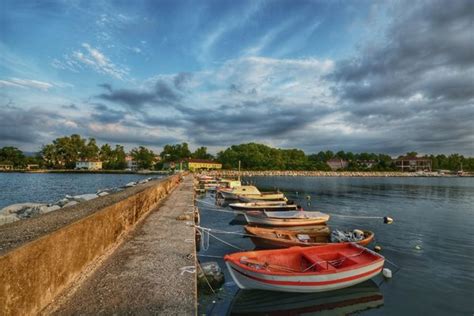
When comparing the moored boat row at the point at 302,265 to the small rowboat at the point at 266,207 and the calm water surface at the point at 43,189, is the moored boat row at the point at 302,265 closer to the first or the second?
the small rowboat at the point at 266,207

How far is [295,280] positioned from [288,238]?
17.3 feet

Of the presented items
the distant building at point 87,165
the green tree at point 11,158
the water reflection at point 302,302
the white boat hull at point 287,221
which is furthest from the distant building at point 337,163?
the water reflection at point 302,302

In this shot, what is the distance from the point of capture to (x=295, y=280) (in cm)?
809

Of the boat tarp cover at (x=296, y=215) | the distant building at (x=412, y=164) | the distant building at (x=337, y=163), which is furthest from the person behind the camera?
the distant building at (x=337, y=163)

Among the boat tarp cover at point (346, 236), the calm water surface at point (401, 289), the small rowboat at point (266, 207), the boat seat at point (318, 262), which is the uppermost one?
the boat seat at point (318, 262)

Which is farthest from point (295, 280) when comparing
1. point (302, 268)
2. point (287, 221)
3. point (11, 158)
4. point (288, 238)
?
point (11, 158)

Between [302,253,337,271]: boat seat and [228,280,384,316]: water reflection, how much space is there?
92cm

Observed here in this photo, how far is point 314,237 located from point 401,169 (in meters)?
180

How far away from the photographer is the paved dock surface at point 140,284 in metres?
4.46

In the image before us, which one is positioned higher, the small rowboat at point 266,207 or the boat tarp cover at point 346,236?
the boat tarp cover at point 346,236

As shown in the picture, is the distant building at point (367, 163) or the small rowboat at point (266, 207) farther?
the distant building at point (367, 163)

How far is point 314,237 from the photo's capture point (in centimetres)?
1417

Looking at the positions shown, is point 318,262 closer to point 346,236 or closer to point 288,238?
point 288,238

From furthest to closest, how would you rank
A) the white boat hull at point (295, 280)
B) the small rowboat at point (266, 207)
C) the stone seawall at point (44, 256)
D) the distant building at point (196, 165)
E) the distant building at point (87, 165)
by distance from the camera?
the distant building at point (87, 165) < the distant building at point (196, 165) < the small rowboat at point (266, 207) < the white boat hull at point (295, 280) < the stone seawall at point (44, 256)
